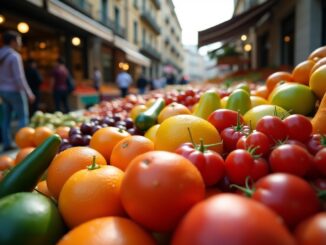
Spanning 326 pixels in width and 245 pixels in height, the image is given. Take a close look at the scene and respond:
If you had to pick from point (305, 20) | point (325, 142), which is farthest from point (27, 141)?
point (305, 20)

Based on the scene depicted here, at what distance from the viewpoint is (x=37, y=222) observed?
83 centimetres

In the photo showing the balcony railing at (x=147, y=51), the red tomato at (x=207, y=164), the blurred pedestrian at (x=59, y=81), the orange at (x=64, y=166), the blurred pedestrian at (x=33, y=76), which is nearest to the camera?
the red tomato at (x=207, y=164)

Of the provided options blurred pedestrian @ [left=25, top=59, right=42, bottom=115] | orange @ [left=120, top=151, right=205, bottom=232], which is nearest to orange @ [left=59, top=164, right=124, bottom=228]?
orange @ [left=120, top=151, right=205, bottom=232]

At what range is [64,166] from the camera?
115 cm

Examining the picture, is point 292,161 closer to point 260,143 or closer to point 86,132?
point 260,143

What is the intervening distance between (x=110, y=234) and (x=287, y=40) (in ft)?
36.3

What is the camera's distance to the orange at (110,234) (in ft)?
2.41

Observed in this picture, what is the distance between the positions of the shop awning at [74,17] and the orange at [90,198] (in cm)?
737

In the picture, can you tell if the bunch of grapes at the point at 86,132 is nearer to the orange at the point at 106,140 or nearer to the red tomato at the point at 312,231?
the orange at the point at 106,140

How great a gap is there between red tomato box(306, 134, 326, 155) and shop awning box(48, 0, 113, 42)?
761cm

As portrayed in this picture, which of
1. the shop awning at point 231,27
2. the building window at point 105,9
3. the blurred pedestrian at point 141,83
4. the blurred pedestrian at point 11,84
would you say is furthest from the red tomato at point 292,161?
the building window at point 105,9

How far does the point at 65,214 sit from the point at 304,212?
68 cm

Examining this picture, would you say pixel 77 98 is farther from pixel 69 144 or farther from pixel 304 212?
pixel 304 212

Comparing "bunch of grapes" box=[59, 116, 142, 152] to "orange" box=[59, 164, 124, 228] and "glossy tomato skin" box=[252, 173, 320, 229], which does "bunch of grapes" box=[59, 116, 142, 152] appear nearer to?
"orange" box=[59, 164, 124, 228]
